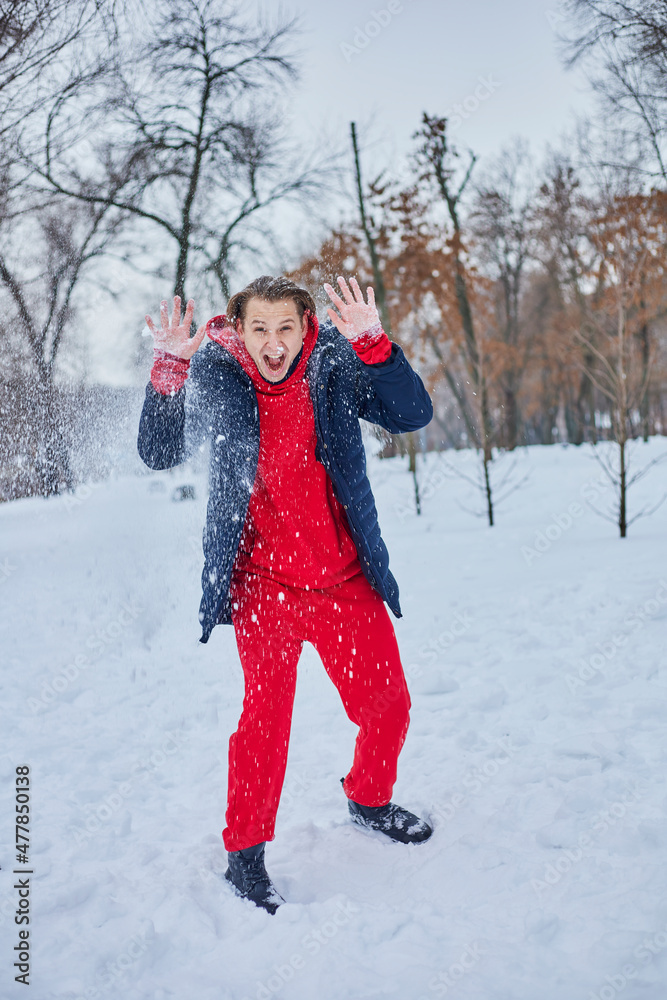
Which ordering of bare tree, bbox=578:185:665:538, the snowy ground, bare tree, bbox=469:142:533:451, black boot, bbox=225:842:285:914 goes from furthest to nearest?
bare tree, bbox=469:142:533:451 → bare tree, bbox=578:185:665:538 → black boot, bbox=225:842:285:914 → the snowy ground

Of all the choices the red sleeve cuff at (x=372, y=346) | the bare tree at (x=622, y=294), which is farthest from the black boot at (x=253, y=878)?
the bare tree at (x=622, y=294)

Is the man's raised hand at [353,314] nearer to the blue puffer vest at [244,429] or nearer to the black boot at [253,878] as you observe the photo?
the blue puffer vest at [244,429]

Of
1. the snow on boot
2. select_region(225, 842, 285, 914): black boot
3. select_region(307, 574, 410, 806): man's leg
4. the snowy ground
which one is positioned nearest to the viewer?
the snowy ground

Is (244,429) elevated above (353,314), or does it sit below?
below

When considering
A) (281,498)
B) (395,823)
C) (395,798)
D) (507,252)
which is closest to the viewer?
(281,498)

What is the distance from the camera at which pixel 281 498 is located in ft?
6.91

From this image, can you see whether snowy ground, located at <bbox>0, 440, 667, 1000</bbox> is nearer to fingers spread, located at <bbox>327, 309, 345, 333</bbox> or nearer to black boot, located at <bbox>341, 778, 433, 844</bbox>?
black boot, located at <bbox>341, 778, 433, 844</bbox>

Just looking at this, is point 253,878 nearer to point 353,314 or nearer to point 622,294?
point 353,314

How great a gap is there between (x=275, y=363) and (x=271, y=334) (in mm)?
95

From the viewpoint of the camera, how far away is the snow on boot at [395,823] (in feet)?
7.50

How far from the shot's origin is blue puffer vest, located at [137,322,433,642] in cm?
202

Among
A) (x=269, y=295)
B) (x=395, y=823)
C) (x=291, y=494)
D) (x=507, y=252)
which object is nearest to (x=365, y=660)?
(x=291, y=494)

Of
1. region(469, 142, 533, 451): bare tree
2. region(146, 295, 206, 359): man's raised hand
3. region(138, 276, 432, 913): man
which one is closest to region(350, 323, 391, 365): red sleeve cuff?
region(138, 276, 432, 913): man

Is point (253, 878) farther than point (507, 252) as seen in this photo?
No
